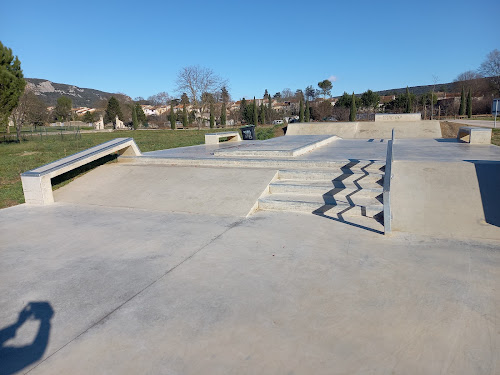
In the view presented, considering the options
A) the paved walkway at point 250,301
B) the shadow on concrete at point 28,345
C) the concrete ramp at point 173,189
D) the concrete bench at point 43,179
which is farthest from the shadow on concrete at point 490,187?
the concrete bench at point 43,179

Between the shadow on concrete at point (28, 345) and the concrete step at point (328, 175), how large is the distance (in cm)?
487

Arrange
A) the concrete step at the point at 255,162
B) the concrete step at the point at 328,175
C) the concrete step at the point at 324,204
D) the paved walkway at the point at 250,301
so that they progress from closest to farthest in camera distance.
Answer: the paved walkway at the point at 250,301, the concrete step at the point at 324,204, the concrete step at the point at 328,175, the concrete step at the point at 255,162

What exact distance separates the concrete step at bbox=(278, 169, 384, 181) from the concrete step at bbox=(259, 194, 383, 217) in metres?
0.75

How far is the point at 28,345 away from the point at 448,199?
5.58m

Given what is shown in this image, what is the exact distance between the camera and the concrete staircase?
5.32 metres

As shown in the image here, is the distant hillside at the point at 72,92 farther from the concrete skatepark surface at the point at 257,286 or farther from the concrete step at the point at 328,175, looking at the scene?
the concrete skatepark surface at the point at 257,286

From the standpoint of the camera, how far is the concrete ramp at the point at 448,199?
4.64 metres

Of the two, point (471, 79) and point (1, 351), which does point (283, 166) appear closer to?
point (1, 351)

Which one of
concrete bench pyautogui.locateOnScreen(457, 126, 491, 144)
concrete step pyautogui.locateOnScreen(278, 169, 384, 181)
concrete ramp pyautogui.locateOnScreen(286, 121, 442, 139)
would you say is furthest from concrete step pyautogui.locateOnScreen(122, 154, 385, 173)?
concrete ramp pyautogui.locateOnScreen(286, 121, 442, 139)

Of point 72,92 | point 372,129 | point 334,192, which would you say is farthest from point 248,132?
point 72,92

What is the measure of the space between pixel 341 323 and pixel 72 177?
7.79 meters

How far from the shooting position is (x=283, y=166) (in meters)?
7.29

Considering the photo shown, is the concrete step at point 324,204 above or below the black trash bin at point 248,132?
below

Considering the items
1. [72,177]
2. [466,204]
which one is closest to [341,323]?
[466,204]
